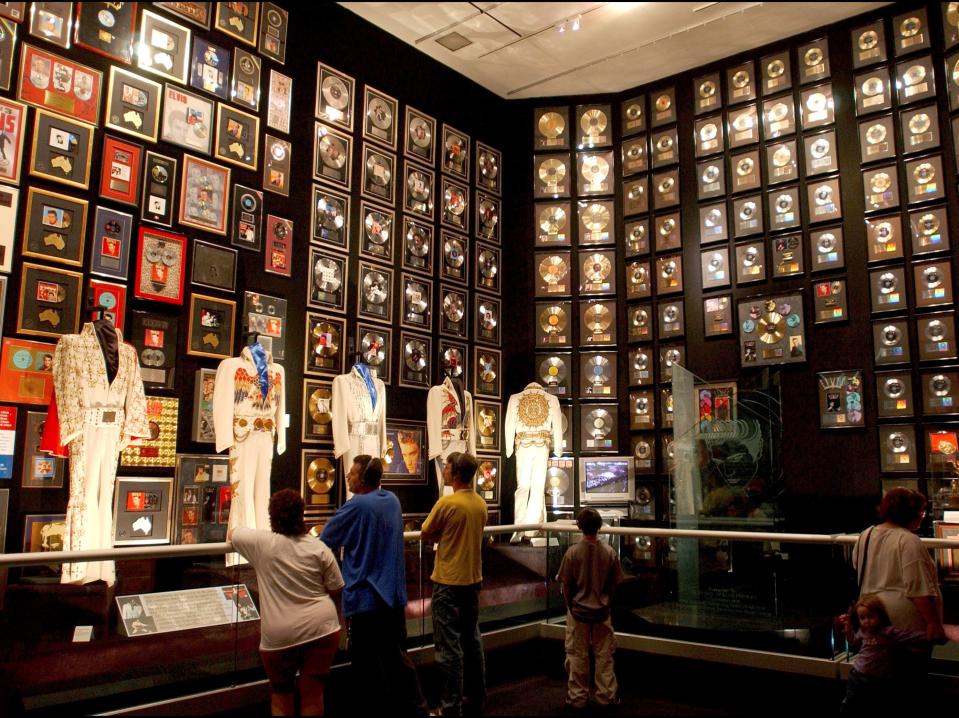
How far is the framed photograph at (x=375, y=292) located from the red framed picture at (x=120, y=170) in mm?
2588

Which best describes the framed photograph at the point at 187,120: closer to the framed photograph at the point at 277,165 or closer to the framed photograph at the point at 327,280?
the framed photograph at the point at 277,165

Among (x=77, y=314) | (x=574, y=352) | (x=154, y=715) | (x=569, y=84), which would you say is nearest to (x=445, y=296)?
(x=574, y=352)

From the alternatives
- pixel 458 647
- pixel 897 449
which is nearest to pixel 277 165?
pixel 458 647

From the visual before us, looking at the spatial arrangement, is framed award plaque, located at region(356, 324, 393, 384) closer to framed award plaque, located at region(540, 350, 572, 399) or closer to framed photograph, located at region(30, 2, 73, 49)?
framed award plaque, located at region(540, 350, 572, 399)

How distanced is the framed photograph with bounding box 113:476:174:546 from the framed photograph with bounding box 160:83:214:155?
9.87 feet

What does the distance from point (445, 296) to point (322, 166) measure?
2.21m

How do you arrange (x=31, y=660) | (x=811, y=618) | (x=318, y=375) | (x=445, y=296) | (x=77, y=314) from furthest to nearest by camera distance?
(x=445, y=296) → (x=318, y=375) → (x=77, y=314) → (x=811, y=618) → (x=31, y=660)

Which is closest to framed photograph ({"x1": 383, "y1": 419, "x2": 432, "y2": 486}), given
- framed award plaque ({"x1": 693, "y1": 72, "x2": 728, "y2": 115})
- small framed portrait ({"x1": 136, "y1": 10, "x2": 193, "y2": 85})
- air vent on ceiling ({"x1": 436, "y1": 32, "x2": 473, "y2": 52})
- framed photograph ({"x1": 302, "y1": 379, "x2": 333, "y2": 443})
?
framed photograph ({"x1": 302, "y1": 379, "x2": 333, "y2": 443})

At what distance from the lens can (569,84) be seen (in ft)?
35.2

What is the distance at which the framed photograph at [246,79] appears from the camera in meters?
7.84

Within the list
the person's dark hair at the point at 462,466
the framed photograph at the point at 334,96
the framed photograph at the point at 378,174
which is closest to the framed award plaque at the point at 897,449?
the person's dark hair at the point at 462,466

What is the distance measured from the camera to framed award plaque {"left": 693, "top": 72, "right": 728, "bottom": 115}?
10047 millimetres

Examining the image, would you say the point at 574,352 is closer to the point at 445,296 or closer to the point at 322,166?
the point at 445,296

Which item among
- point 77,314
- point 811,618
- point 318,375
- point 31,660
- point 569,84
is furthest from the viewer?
point 569,84
